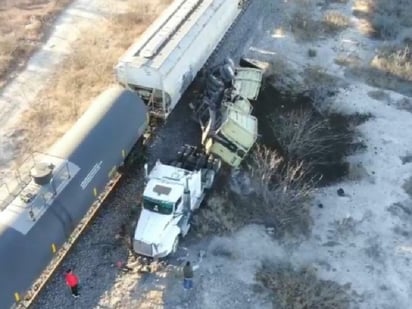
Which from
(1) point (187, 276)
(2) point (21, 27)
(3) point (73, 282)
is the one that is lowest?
(2) point (21, 27)

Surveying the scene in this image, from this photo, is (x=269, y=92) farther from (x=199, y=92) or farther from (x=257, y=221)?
(x=257, y=221)

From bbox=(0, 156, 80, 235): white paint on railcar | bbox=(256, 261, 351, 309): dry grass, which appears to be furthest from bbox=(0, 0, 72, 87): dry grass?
bbox=(256, 261, 351, 309): dry grass

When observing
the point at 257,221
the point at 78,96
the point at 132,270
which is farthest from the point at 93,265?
the point at 78,96

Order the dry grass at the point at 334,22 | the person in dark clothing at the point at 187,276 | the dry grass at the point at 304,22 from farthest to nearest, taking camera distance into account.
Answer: the dry grass at the point at 334,22 → the dry grass at the point at 304,22 → the person in dark clothing at the point at 187,276

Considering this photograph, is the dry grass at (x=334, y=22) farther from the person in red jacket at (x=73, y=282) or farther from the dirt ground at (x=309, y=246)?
the person in red jacket at (x=73, y=282)

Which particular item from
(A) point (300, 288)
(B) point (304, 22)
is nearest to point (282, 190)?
A: (A) point (300, 288)

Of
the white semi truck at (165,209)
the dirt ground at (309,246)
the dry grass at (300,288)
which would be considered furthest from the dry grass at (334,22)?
the dry grass at (300,288)

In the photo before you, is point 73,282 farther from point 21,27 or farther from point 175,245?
point 21,27
